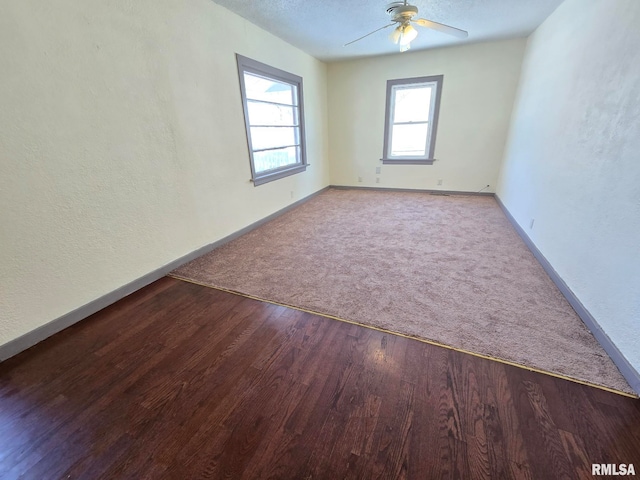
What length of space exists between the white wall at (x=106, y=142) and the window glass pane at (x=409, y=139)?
3.13 m

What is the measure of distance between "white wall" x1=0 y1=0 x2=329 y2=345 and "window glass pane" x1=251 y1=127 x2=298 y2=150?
1.51ft

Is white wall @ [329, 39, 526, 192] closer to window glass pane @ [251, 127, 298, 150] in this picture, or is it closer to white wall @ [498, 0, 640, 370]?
white wall @ [498, 0, 640, 370]

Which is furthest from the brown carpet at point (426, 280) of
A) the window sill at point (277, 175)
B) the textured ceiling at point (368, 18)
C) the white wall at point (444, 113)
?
the textured ceiling at point (368, 18)

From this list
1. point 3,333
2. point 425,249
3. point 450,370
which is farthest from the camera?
point 425,249

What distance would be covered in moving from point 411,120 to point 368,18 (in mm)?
2284

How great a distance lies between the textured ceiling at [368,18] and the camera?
2746mm

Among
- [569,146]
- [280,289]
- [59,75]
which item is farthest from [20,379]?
[569,146]

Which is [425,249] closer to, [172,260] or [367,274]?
[367,274]

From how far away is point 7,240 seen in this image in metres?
1.53

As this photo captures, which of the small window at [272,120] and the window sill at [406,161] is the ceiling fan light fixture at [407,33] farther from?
the window sill at [406,161]

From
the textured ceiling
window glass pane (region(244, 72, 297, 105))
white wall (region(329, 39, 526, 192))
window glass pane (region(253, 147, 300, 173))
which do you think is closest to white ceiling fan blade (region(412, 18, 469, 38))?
the textured ceiling

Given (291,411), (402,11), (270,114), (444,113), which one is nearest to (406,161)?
(444,113)

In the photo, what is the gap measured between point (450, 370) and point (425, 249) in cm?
163

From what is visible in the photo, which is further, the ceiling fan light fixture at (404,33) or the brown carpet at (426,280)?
the ceiling fan light fixture at (404,33)
